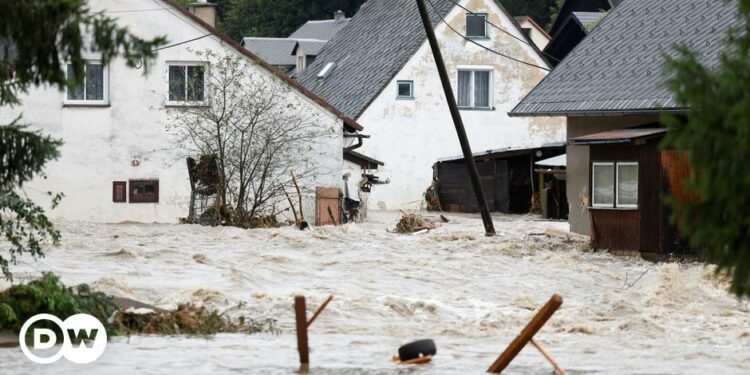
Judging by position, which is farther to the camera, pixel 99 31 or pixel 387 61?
pixel 387 61

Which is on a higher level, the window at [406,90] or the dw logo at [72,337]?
the window at [406,90]

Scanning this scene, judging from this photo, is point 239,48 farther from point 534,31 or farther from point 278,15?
point 278,15

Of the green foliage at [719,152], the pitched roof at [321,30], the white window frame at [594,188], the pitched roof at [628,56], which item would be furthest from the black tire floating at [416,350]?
the pitched roof at [321,30]

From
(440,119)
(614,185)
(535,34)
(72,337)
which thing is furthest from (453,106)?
(535,34)

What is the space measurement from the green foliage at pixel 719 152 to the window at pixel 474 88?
41294 mm

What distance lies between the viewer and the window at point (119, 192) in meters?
36.6

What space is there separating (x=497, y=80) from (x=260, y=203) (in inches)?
700

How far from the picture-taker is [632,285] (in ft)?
80.7

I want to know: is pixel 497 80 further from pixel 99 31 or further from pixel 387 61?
pixel 99 31

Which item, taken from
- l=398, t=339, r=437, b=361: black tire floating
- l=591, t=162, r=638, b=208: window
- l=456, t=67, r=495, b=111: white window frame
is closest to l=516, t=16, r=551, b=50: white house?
l=456, t=67, r=495, b=111: white window frame

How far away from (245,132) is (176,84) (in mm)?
2629

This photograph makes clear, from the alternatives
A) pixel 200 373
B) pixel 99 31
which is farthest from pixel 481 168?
pixel 99 31

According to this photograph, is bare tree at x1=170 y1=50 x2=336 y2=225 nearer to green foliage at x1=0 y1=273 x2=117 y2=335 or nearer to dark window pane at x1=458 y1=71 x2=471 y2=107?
dark window pane at x1=458 y1=71 x2=471 y2=107

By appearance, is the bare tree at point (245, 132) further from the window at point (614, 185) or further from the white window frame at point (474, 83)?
the white window frame at point (474, 83)
